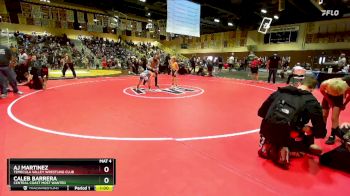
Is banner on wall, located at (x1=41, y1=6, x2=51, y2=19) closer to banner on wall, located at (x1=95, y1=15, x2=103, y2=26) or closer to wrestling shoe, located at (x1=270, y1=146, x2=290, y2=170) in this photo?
banner on wall, located at (x1=95, y1=15, x2=103, y2=26)

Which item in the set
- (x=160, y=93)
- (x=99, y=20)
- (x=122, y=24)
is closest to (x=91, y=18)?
(x=99, y=20)

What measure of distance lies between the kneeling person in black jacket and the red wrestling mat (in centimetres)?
22

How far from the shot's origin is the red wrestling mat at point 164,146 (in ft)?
8.67

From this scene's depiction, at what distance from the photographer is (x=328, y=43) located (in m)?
24.5

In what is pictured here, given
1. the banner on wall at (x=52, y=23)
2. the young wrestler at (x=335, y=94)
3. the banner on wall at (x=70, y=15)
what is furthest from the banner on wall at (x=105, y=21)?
the young wrestler at (x=335, y=94)

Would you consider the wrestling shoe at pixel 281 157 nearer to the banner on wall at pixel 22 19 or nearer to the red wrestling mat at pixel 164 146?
the red wrestling mat at pixel 164 146

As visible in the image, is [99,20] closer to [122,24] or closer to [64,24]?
[122,24]

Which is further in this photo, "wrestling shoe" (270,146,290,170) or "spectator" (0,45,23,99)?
"spectator" (0,45,23,99)

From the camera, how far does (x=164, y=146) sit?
12.1ft

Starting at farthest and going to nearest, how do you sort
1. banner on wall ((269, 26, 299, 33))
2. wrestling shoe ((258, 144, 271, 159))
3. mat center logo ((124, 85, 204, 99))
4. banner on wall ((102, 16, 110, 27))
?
1. banner on wall ((102, 16, 110, 27))
2. banner on wall ((269, 26, 299, 33))
3. mat center logo ((124, 85, 204, 99))
4. wrestling shoe ((258, 144, 271, 159))
